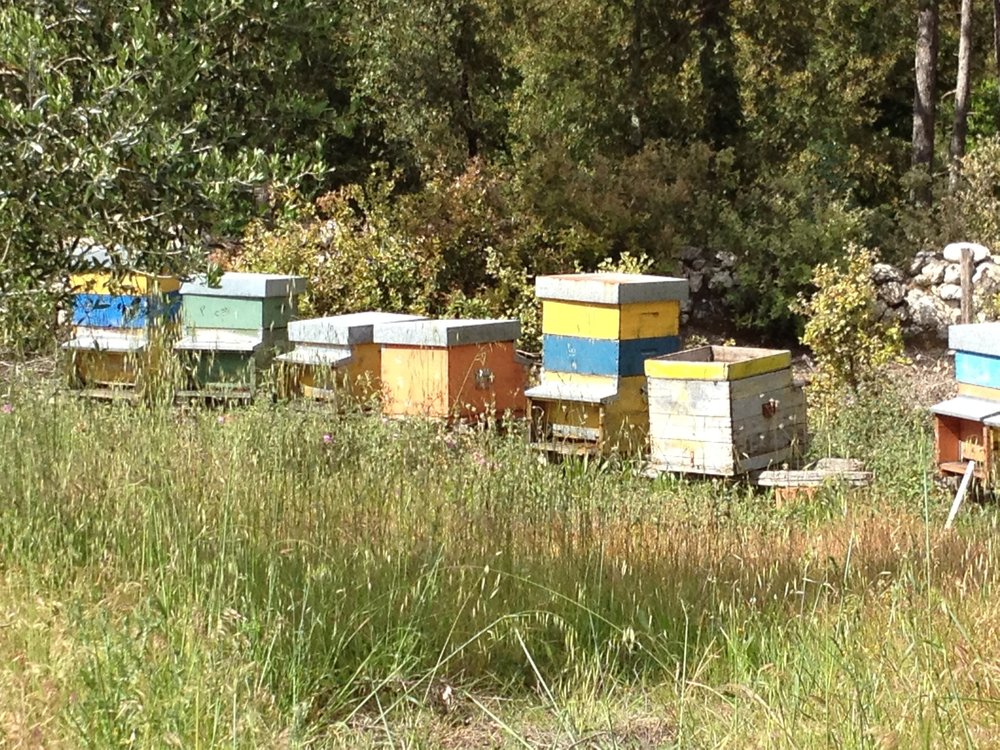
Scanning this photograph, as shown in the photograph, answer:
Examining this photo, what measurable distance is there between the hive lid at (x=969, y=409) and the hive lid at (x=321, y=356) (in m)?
3.34

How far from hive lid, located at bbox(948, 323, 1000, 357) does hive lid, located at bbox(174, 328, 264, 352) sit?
13.8ft

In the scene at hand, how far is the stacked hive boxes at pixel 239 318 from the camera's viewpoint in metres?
8.12

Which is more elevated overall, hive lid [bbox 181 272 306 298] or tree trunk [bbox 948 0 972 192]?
tree trunk [bbox 948 0 972 192]

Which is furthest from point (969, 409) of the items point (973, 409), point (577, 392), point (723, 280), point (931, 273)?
point (723, 280)

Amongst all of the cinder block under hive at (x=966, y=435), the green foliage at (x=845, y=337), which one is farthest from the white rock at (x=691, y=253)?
the cinder block under hive at (x=966, y=435)

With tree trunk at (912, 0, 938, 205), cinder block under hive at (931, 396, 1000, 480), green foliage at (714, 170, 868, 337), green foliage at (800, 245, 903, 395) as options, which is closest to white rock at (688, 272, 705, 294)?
green foliage at (714, 170, 868, 337)

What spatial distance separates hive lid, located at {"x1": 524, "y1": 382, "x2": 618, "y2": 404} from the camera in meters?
7.24

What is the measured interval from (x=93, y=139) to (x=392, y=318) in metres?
4.73

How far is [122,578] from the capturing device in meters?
3.18

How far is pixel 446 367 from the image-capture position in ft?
23.7

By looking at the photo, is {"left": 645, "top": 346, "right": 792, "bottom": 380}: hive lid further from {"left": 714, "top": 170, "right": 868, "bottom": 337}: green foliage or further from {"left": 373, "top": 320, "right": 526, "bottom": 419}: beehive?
{"left": 714, "top": 170, "right": 868, "bottom": 337}: green foliage

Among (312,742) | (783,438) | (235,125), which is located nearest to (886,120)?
(783,438)

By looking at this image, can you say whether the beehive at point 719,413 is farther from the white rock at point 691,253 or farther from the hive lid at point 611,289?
the white rock at point 691,253

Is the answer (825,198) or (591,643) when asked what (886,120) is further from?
(591,643)
